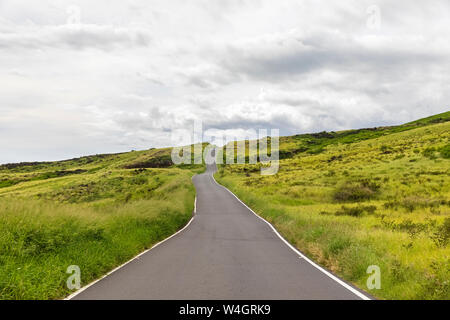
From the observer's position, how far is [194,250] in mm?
12789

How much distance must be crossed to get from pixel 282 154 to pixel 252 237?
100259mm

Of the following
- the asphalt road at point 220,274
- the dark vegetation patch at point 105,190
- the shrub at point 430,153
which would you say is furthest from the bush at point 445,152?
the asphalt road at point 220,274

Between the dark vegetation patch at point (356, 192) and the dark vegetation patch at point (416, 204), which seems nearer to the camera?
the dark vegetation patch at point (416, 204)

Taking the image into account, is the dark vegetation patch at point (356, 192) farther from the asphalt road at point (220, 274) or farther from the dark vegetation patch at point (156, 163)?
the dark vegetation patch at point (156, 163)

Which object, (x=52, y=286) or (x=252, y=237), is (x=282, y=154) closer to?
(x=252, y=237)

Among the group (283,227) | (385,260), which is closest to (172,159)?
(283,227)

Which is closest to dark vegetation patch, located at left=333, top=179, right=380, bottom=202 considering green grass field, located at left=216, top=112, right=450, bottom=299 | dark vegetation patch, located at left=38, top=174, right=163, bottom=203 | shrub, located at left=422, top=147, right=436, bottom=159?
green grass field, located at left=216, top=112, right=450, bottom=299

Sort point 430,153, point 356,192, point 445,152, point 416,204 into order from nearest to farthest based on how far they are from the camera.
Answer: point 416,204 < point 356,192 < point 445,152 < point 430,153

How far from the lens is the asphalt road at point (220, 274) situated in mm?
7156

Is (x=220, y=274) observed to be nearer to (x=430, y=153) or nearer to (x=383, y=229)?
(x=383, y=229)

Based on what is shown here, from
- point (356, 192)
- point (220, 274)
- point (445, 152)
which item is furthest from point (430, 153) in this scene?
point (220, 274)

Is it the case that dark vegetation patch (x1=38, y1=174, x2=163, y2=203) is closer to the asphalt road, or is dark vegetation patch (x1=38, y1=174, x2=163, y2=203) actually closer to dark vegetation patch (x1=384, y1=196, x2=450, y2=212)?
dark vegetation patch (x1=384, y1=196, x2=450, y2=212)

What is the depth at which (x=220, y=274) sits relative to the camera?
895 cm
